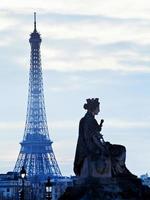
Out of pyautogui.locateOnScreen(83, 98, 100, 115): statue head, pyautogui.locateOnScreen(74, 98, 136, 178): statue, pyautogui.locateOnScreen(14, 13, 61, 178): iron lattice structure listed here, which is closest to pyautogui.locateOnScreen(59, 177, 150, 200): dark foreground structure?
pyautogui.locateOnScreen(74, 98, 136, 178): statue

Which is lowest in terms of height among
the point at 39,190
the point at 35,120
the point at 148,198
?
the point at 148,198

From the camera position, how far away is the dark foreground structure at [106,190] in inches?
1569

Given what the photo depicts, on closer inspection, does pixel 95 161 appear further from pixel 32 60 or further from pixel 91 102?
pixel 32 60

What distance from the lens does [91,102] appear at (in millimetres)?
41469

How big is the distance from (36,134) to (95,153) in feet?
412

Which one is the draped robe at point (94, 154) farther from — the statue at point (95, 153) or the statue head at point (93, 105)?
the statue head at point (93, 105)

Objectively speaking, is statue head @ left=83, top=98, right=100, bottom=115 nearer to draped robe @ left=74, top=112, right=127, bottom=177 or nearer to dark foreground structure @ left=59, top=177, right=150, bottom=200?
draped robe @ left=74, top=112, right=127, bottom=177

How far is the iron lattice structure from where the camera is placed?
16488cm

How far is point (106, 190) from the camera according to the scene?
4000 cm

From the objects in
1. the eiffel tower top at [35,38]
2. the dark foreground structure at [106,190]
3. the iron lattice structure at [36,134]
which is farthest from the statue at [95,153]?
the eiffel tower top at [35,38]

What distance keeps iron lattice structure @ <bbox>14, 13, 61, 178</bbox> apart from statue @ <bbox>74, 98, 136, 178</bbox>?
121276mm

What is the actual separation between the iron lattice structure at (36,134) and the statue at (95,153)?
398 feet

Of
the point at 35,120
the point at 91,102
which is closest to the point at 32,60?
the point at 35,120

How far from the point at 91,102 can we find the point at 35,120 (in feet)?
414
